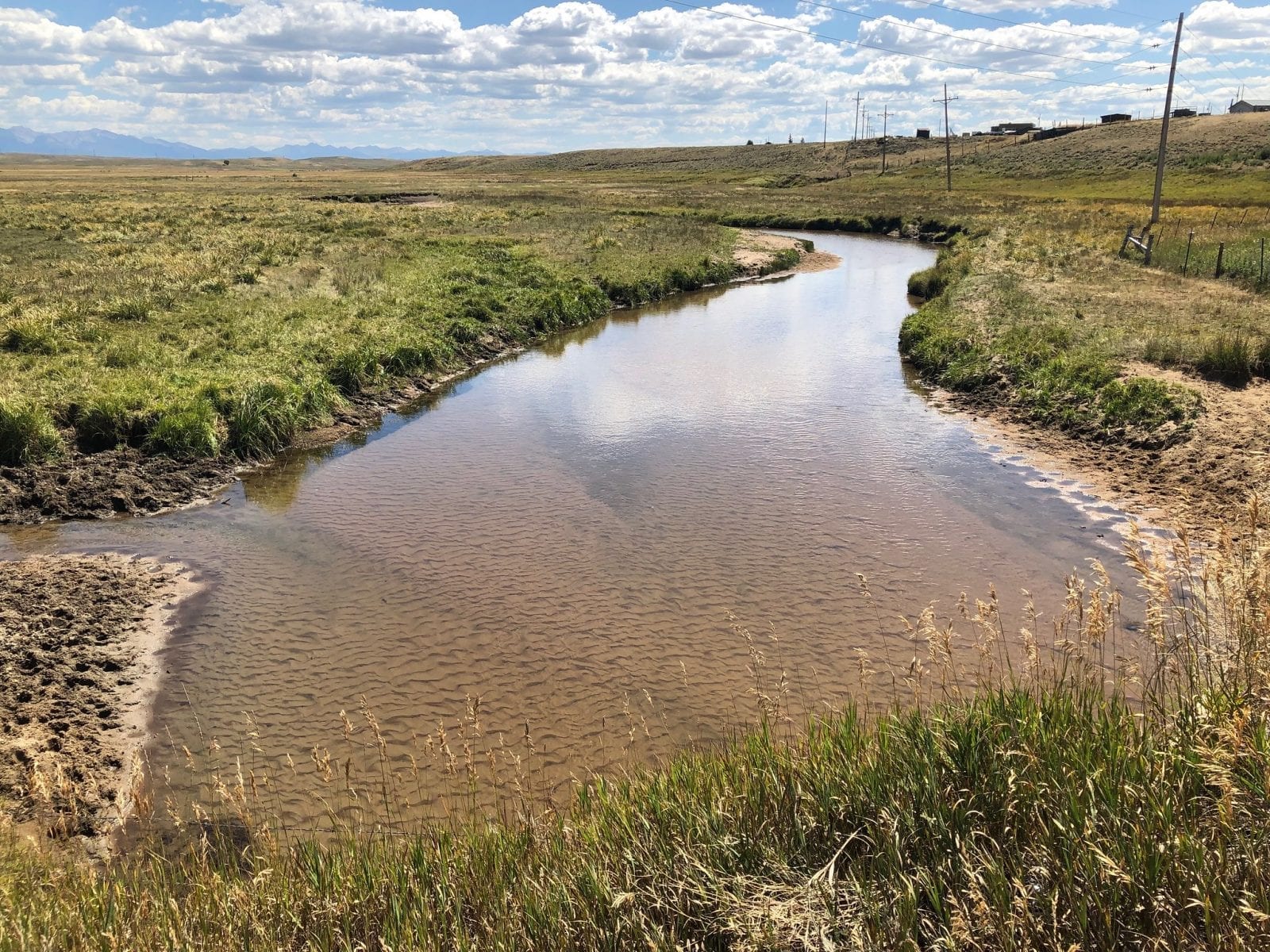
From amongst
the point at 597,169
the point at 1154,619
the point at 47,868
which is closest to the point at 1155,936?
the point at 1154,619

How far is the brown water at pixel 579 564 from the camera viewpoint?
802 cm

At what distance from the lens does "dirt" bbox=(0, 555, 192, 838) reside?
6660 millimetres

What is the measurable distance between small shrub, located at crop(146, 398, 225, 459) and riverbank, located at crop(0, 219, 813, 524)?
17mm

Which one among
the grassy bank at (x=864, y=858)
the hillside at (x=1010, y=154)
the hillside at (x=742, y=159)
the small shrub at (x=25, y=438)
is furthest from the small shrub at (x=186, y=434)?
the hillside at (x=742, y=159)

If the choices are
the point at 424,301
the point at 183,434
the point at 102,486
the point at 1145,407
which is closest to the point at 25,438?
the point at 102,486

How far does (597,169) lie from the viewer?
15800cm

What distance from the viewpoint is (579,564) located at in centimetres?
1115

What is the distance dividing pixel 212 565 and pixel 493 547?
3802 mm

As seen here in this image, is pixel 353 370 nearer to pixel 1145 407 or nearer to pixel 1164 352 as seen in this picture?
pixel 1145 407

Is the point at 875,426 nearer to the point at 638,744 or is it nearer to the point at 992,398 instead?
the point at 992,398

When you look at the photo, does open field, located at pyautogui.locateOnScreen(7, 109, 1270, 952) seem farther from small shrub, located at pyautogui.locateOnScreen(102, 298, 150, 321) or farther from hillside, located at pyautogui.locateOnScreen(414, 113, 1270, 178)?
hillside, located at pyautogui.locateOnScreen(414, 113, 1270, 178)

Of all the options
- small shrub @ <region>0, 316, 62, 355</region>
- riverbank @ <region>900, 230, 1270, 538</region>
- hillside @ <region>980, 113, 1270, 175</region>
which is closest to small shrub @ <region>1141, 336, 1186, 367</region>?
riverbank @ <region>900, 230, 1270, 538</region>

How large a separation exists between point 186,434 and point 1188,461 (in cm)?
1711

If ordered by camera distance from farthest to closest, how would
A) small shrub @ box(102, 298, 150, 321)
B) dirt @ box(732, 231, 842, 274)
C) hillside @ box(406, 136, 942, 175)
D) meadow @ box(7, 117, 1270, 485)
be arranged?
hillside @ box(406, 136, 942, 175) → dirt @ box(732, 231, 842, 274) → small shrub @ box(102, 298, 150, 321) → meadow @ box(7, 117, 1270, 485)
